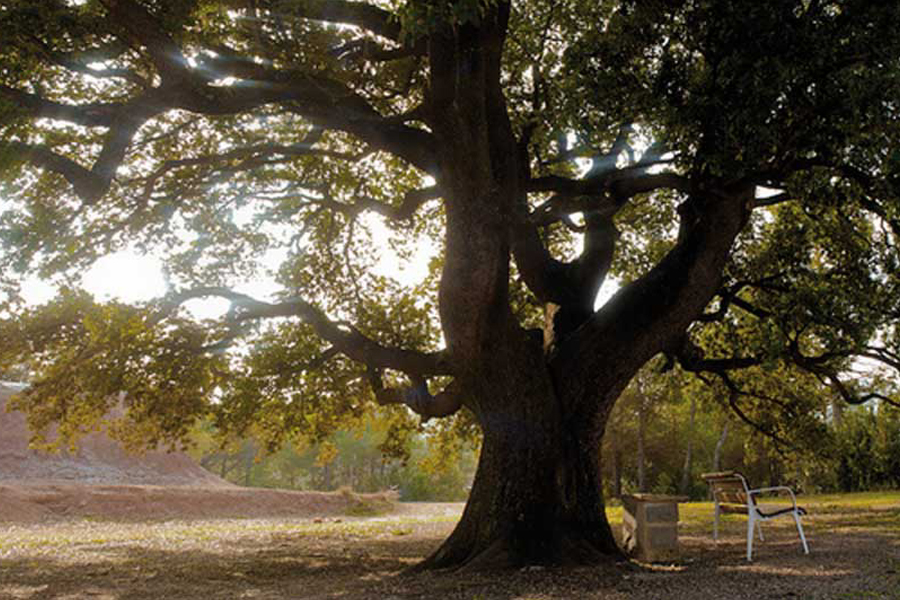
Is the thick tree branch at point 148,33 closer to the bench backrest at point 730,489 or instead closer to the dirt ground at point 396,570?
the dirt ground at point 396,570

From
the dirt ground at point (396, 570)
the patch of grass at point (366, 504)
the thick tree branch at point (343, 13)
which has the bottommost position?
the patch of grass at point (366, 504)

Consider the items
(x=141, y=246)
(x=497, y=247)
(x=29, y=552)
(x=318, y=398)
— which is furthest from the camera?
(x=318, y=398)

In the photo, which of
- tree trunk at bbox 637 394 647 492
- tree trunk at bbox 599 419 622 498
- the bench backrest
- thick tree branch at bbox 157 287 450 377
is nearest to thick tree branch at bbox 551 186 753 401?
the bench backrest

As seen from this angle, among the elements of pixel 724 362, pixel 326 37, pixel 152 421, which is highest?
pixel 326 37

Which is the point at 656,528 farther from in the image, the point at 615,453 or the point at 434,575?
the point at 615,453

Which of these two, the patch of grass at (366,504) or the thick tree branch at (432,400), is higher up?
the thick tree branch at (432,400)

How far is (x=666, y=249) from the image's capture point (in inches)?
548

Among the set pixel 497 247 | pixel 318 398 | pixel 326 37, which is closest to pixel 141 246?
pixel 318 398

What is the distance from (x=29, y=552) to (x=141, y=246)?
18.5 ft

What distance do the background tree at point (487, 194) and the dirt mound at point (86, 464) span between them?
17992 millimetres

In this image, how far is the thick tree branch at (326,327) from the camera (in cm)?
1031

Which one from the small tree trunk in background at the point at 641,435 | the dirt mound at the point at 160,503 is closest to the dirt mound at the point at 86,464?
the dirt mound at the point at 160,503

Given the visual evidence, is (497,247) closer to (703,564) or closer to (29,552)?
(703,564)

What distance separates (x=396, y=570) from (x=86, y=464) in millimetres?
28257
